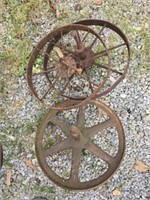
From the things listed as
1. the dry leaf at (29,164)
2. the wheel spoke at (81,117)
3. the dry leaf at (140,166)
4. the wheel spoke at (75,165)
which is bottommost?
the dry leaf at (140,166)

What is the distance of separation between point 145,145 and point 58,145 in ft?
1.29

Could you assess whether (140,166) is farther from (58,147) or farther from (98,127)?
(58,147)

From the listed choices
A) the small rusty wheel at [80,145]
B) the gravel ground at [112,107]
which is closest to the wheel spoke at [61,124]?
the small rusty wheel at [80,145]

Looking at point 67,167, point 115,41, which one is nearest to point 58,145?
point 67,167

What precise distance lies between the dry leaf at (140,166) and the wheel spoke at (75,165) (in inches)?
10.3

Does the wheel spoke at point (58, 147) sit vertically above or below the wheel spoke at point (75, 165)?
above

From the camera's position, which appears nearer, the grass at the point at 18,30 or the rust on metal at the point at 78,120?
the rust on metal at the point at 78,120

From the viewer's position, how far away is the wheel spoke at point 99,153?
2.43 metres

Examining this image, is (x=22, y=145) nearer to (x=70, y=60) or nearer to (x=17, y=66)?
(x=17, y=66)

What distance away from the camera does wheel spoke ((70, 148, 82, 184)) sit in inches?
96.4

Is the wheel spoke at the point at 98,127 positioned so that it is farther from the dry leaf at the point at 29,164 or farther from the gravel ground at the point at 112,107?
the dry leaf at the point at 29,164

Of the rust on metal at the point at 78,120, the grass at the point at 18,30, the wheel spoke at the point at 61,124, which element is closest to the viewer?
the rust on metal at the point at 78,120

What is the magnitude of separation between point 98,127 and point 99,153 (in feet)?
0.39

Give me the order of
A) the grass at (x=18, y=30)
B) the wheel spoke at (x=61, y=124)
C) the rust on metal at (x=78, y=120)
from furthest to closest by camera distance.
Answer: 1. the grass at (x=18, y=30)
2. the wheel spoke at (x=61, y=124)
3. the rust on metal at (x=78, y=120)
